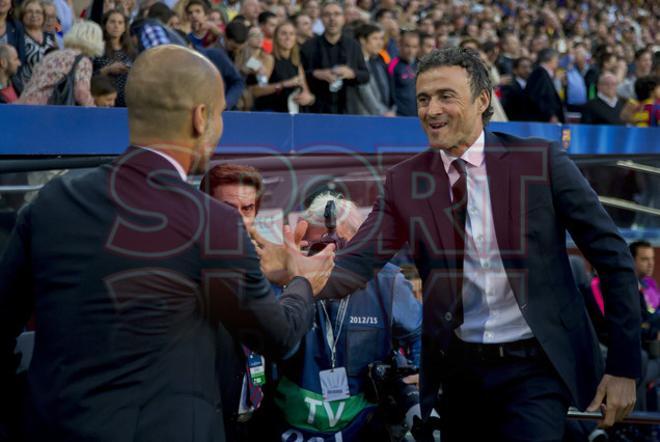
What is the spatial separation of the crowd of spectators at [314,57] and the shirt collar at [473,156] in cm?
417

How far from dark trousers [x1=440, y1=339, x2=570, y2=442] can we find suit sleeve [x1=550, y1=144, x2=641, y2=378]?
0.20m

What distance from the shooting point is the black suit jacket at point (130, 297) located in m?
1.96

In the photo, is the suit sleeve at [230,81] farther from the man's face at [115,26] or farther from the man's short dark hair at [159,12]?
the man's face at [115,26]

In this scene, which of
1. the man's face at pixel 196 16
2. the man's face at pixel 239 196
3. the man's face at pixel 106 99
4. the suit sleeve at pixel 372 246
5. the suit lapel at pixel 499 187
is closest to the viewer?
the suit lapel at pixel 499 187

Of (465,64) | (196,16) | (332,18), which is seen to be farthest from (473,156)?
Result: (332,18)

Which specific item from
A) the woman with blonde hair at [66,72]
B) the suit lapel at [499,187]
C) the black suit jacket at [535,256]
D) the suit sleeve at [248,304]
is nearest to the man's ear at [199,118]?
the suit sleeve at [248,304]

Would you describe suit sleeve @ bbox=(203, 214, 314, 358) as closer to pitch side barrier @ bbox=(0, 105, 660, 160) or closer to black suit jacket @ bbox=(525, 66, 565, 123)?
pitch side barrier @ bbox=(0, 105, 660, 160)

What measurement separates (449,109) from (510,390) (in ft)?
3.03

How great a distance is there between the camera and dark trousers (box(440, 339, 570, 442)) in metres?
2.73

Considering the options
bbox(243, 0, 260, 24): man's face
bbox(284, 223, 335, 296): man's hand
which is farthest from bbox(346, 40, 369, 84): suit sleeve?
bbox(284, 223, 335, 296): man's hand

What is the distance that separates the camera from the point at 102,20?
7289 millimetres

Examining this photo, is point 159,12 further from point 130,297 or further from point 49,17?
point 130,297

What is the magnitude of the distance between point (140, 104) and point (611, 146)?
8.65 m

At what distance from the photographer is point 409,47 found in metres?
9.17
